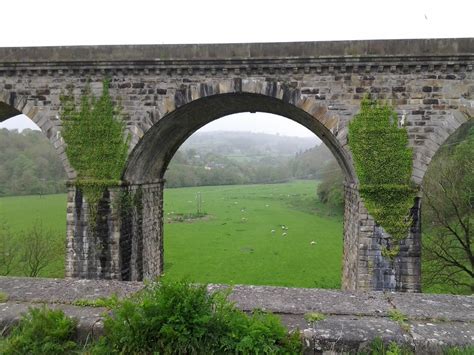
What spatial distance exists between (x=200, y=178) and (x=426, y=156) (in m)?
102

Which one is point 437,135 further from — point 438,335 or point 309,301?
point 438,335

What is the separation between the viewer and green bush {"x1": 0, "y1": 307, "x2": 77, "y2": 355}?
2828 millimetres

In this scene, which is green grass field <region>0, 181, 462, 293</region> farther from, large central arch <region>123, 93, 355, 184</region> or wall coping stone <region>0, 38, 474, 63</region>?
wall coping stone <region>0, 38, 474, 63</region>

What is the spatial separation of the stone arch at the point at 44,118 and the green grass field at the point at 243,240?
1299cm

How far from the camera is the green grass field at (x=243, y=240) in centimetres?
2995

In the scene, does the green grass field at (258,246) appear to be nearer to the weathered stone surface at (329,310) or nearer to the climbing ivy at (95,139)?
the climbing ivy at (95,139)

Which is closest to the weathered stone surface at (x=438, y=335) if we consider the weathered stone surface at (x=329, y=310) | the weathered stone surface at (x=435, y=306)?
the weathered stone surface at (x=329, y=310)

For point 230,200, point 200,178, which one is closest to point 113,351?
point 230,200

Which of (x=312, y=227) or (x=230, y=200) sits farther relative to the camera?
(x=230, y=200)

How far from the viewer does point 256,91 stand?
10.9 m

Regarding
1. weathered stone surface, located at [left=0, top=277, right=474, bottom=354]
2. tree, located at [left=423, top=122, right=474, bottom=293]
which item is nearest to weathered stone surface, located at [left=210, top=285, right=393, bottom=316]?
weathered stone surface, located at [left=0, top=277, right=474, bottom=354]

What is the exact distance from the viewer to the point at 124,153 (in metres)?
11.4

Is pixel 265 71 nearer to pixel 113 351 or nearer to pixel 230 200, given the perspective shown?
pixel 113 351

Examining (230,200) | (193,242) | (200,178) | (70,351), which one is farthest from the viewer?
(200,178)
